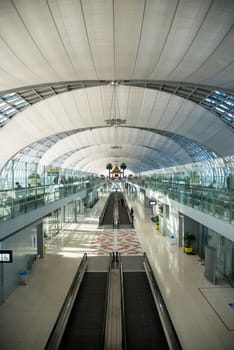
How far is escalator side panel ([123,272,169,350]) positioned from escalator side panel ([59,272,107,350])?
92cm

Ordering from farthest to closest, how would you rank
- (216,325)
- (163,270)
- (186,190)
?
(186,190) < (163,270) < (216,325)

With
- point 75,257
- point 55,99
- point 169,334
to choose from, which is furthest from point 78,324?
point 55,99

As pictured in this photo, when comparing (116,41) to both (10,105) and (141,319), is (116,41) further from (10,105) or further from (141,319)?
(10,105)

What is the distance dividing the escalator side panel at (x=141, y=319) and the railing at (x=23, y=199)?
220 inches

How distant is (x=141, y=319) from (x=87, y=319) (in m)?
1.81

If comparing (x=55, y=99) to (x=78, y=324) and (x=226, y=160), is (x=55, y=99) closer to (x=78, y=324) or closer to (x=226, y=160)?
(x=226, y=160)

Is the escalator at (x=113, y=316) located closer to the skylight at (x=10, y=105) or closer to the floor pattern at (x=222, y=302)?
the floor pattern at (x=222, y=302)

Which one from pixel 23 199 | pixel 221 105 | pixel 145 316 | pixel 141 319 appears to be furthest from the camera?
pixel 221 105

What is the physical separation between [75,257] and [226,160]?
33.6 ft

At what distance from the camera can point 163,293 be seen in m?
10.7

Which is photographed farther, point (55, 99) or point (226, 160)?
point (55, 99)

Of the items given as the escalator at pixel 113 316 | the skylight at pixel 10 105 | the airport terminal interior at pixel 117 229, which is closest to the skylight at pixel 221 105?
the airport terminal interior at pixel 117 229

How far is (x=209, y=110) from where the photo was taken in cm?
3506

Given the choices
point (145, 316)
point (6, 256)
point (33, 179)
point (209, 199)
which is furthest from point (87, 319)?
point (33, 179)
